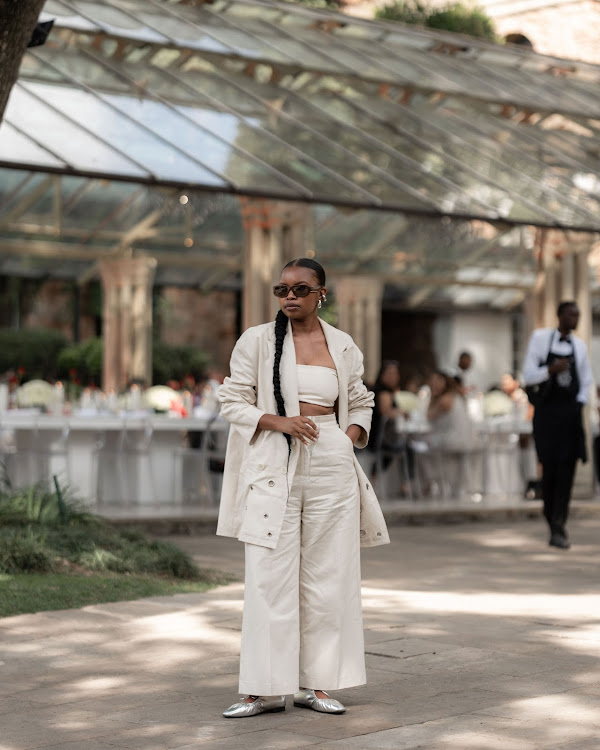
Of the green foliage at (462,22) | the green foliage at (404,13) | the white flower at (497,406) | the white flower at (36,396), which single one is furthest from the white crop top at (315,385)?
the green foliage at (404,13)

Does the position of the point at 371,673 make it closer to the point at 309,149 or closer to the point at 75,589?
the point at 75,589

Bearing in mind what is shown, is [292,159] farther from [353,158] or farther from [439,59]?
[439,59]

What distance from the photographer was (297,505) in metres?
4.61

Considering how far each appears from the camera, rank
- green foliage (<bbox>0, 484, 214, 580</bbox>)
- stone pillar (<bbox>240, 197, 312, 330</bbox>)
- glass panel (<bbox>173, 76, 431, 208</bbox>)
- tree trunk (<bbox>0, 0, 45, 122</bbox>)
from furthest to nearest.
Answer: stone pillar (<bbox>240, 197, 312, 330</bbox>), glass panel (<bbox>173, 76, 431, 208</bbox>), green foliage (<bbox>0, 484, 214, 580</bbox>), tree trunk (<bbox>0, 0, 45, 122</bbox>)

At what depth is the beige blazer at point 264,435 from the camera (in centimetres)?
454

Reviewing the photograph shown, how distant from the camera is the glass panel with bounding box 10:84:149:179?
11016 millimetres

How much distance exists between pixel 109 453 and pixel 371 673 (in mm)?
7672

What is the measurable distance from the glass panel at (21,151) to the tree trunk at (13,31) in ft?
12.5

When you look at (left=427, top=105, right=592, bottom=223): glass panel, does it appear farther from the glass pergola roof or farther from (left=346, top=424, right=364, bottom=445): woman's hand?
(left=346, top=424, right=364, bottom=445): woman's hand

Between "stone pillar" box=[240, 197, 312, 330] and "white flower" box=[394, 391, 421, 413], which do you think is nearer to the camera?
"stone pillar" box=[240, 197, 312, 330]

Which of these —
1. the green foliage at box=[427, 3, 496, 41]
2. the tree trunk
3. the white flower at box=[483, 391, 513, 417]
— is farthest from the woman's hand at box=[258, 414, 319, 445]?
the green foliage at box=[427, 3, 496, 41]

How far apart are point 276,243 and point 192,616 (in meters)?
6.72

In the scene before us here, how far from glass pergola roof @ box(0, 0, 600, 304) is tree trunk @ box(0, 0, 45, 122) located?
12.4 feet

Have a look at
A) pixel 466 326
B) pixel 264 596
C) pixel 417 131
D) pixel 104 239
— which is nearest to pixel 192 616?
pixel 264 596
